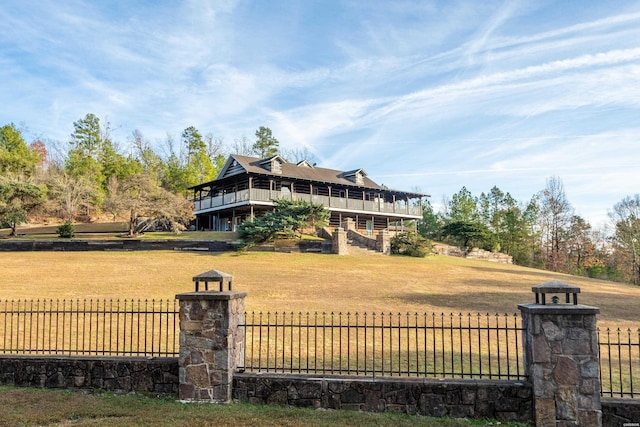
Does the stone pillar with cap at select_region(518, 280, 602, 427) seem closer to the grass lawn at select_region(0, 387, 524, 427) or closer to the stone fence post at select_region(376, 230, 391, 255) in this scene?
the grass lawn at select_region(0, 387, 524, 427)

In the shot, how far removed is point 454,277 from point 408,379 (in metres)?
17.2

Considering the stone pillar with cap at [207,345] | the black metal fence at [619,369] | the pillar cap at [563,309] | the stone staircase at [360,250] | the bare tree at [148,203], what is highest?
the bare tree at [148,203]

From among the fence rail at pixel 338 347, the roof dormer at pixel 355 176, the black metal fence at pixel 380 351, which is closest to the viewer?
the black metal fence at pixel 380 351

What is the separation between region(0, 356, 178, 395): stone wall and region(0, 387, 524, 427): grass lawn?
0.46 meters

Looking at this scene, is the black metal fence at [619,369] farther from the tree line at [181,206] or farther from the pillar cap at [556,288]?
the tree line at [181,206]

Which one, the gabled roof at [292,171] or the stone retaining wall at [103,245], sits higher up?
the gabled roof at [292,171]

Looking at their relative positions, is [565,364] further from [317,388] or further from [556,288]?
[317,388]

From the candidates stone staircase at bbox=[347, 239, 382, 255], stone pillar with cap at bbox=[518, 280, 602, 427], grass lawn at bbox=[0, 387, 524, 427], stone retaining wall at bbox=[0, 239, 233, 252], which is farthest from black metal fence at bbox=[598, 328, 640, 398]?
stone retaining wall at bbox=[0, 239, 233, 252]

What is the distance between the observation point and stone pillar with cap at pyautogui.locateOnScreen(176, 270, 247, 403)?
24.3ft

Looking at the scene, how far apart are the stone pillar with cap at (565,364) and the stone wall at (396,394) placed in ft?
Result: 1.02

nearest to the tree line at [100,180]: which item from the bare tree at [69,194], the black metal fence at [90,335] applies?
the bare tree at [69,194]

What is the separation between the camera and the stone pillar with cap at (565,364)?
20.9ft

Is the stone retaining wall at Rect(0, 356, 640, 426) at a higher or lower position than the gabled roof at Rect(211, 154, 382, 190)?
lower

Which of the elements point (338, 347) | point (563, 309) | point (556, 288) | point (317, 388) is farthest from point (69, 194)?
point (563, 309)
